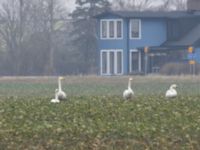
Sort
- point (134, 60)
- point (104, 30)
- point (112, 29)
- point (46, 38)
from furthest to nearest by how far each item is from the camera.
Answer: point (46, 38) → point (104, 30) → point (112, 29) → point (134, 60)

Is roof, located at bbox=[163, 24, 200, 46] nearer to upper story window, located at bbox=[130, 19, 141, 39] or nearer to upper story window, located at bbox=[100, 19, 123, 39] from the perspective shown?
upper story window, located at bbox=[130, 19, 141, 39]

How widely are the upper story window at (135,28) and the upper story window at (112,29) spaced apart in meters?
1.03

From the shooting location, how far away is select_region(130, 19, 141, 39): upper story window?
76875 millimetres

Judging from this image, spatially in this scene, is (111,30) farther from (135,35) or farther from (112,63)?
(112,63)

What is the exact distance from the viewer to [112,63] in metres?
76.0

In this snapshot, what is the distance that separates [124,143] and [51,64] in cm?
6998

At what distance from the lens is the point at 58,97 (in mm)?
20797

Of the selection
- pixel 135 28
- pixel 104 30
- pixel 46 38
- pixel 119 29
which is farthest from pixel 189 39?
pixel 46 38

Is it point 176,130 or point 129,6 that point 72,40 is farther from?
point 176,130

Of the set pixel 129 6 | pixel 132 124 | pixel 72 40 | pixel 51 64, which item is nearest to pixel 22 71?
pixel 51 64

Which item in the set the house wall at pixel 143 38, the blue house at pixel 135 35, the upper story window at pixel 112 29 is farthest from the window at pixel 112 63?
the upper story window at pixel 112 29

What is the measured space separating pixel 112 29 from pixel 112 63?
3.24 metres

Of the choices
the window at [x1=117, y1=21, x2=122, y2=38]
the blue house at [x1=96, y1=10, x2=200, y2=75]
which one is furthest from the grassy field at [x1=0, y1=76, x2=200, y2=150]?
the window at [x1=117, y1=21, x2=122, y2=38]

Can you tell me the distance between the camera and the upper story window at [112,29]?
76625 mm
